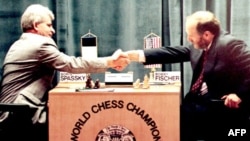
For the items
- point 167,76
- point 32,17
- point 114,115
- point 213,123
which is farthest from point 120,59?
point 213,123

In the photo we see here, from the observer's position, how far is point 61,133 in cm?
339

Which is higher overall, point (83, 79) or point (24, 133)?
point (83, 79)

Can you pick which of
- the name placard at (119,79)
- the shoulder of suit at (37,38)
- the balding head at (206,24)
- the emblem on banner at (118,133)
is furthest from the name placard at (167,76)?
the shoulder of suit at (37,38)

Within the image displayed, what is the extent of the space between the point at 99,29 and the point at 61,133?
1194 millimetres

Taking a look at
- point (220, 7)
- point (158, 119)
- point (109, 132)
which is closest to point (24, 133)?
point (109, 132)

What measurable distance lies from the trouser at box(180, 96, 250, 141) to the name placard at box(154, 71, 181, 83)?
30cm

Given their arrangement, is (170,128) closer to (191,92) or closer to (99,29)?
(191,92)

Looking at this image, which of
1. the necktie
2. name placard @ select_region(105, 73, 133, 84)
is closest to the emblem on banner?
name placard @ select_region(105, 73, 133, 84)

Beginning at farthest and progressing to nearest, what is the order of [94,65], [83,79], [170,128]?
[83,79], [94,65], [170,128]

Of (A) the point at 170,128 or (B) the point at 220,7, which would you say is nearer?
(A) the point at 170,128

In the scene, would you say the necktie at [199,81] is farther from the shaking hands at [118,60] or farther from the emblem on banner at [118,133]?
the emblem on banner at [118,133]

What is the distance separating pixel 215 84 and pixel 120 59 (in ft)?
2.22

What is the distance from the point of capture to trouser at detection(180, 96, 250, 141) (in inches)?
139

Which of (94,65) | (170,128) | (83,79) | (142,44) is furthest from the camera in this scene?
(142,44)
